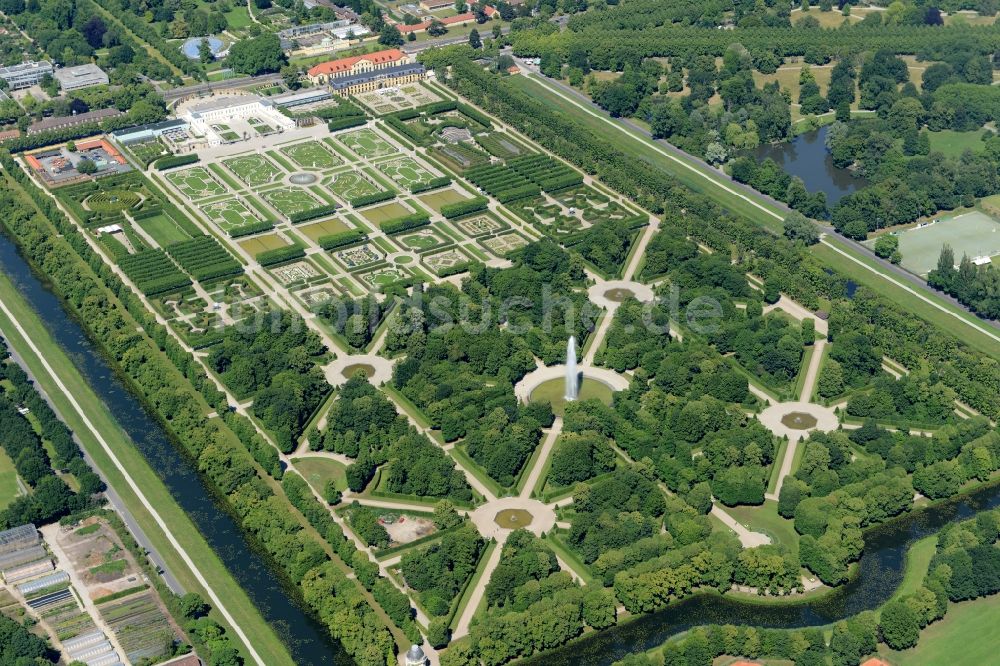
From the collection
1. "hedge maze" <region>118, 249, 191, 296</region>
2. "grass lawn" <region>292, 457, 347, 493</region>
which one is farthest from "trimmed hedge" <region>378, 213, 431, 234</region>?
"grass lawn" <region>292, 457, 347, 493</region>

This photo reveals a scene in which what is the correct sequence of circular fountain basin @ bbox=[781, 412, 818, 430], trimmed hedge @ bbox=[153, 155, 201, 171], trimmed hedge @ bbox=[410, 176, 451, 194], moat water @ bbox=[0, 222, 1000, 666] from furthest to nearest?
trimmed hedge @ bbox=[153, 155, 201, 171], trimmed hedge @ bbox=[410, 176, 451, 194], circular fountain basin @ bbox=[781, 412, 818, 430], moat water @ bbox=[0, 222, 1000, 666]

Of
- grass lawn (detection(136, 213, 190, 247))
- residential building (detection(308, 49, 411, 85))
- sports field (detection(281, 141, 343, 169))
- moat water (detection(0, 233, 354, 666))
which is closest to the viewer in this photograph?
moat water (detection(0, 233, 354, 666))

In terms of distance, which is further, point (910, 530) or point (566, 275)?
point (566, 275)

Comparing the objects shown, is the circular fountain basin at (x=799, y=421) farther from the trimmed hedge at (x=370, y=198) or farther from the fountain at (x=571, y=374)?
the trimmed hedge at (x=370, y=198)

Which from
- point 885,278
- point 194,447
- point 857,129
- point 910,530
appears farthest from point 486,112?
point 910,530

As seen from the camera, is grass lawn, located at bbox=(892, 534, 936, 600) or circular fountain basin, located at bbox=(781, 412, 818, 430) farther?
circular fountain basin, located at bbox=(781, 412, 818, 430)

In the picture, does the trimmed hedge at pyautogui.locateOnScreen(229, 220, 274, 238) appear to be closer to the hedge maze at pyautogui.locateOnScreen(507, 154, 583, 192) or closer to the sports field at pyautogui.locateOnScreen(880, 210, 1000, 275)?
the hedge maze at pyautogui.locateOnScreen(507, 154, 583, 192)

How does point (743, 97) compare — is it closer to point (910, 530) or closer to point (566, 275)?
point (566, 275)

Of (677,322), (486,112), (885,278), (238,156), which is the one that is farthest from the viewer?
(486,112)
